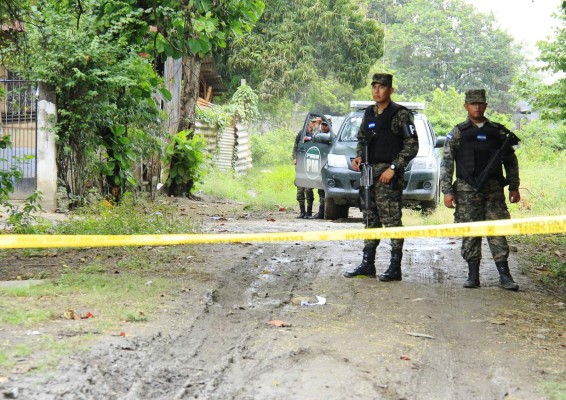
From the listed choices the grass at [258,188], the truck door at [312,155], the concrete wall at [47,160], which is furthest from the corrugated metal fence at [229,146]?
the concrete wall at [47,160]

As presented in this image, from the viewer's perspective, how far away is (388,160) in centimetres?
792

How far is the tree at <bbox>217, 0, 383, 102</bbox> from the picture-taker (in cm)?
3459

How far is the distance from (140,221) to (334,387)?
5691mm

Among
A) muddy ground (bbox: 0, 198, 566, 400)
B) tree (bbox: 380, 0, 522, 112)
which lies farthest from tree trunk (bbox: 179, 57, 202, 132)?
tree (bbox: 380, 0, 522, 112)

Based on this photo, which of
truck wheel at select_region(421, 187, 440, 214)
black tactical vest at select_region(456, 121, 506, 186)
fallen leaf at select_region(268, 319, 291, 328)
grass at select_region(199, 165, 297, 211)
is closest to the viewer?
fallen leaf at select_region(268, 319, 291, 328)

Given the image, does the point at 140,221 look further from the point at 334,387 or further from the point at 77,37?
the point at 334,387

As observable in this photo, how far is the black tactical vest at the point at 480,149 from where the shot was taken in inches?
302

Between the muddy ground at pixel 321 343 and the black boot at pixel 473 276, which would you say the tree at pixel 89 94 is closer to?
the muddy ground at pixel 321 343

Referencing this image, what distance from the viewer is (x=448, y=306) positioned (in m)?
6.68

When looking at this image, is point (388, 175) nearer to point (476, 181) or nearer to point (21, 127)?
point (476, 181)

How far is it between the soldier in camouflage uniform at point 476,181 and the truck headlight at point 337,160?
584 cm

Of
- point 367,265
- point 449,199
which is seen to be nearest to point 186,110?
point 367,265

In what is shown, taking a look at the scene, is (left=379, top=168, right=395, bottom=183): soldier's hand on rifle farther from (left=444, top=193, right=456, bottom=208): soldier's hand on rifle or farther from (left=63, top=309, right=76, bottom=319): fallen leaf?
(left=63, top=309, right=76, bottom=319): fallen leaf

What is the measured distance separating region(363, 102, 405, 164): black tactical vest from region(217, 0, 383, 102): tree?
85.7 ft
